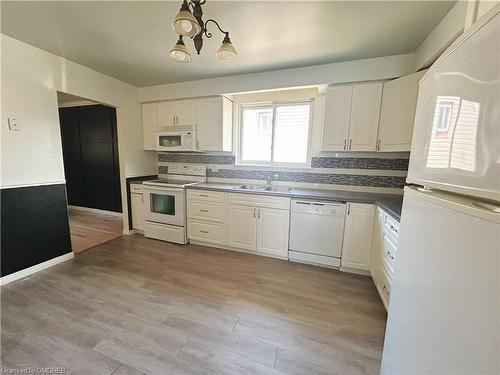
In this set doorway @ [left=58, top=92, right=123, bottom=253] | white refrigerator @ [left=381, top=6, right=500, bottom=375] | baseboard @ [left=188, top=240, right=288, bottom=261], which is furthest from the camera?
doorway @ [left=58, top=92, right=123, bottom=253]

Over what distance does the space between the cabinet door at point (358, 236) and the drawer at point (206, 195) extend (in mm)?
1702

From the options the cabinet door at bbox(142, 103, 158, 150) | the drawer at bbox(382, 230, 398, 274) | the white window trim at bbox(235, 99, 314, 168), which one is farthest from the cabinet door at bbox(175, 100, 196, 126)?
the drawer at bbox(382, 230, 398, 274)

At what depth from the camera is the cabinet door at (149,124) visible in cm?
358

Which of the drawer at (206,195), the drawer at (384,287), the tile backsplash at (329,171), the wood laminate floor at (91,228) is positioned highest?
the tile backsplash at (329,171)

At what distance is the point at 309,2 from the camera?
1521 millimetres

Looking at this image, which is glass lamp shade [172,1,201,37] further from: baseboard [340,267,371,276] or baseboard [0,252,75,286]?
baseboard [0,252,75,286]

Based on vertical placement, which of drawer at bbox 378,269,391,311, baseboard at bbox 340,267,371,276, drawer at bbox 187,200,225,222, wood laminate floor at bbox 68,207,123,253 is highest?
drawer at bbox 187,200,225,222

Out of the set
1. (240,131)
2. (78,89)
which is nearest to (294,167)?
(240,131)

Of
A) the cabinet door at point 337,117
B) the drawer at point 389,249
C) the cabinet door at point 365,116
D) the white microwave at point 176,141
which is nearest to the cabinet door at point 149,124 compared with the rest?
the white microwave at point 176,141

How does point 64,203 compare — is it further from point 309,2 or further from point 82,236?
point 309,2

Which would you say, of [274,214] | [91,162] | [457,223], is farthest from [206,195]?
[91,162]

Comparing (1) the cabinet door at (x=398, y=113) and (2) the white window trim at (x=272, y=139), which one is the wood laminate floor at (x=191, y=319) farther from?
(1) the cabinet door at (x=398, y=113)

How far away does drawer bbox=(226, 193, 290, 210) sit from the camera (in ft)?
8.79

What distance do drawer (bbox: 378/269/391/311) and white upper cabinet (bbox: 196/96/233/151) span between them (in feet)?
8.38
